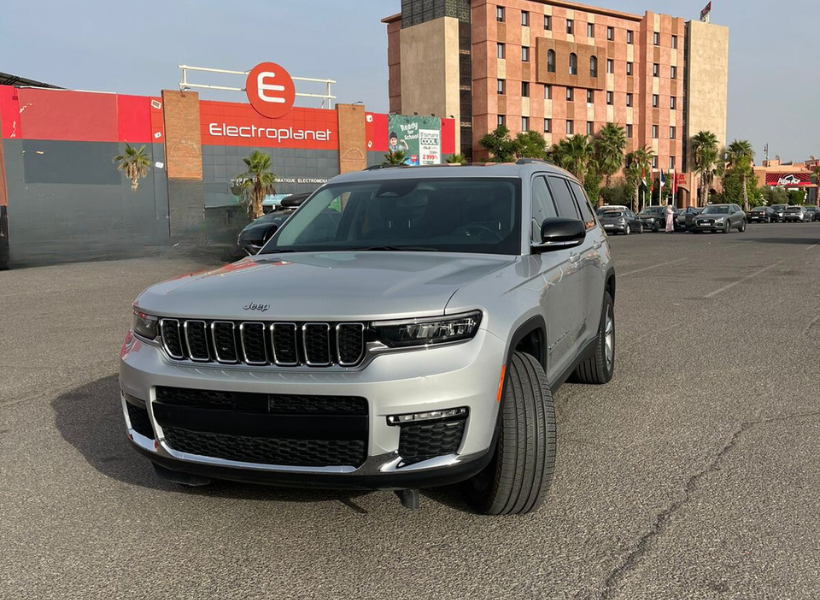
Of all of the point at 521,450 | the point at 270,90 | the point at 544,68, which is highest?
the point at 544,68

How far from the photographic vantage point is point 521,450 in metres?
3.50

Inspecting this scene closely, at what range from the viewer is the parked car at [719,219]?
138 feet

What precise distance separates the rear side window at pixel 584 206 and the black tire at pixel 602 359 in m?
0.59

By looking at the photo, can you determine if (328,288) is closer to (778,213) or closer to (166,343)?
(166,343)

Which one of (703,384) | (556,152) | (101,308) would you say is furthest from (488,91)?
(703,384)

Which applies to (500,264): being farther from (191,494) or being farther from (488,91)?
(488,91)

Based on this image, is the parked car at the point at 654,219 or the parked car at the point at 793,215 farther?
the parked car at the point at 793,215

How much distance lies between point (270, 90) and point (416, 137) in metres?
12.8

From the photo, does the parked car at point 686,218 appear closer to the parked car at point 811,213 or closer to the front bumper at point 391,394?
the parked car at point 811,213

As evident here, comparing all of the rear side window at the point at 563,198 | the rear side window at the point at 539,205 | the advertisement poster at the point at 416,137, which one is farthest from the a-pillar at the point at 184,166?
the rear side window at the point at 539,205

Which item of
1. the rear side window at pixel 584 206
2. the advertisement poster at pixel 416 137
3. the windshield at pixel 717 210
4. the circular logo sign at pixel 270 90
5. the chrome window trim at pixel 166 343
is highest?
the circular logo sign at pixel 270 90

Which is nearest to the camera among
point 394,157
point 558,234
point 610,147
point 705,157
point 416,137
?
point 558,234

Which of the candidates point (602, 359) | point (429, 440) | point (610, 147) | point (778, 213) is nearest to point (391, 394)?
point (429, 440)

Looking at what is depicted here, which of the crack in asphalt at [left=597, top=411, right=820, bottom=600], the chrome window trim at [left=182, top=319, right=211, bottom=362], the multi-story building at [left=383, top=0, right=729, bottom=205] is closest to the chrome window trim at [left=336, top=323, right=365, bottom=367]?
the chrome window trim at [left=182, top=319, right=211, bottom=362]
